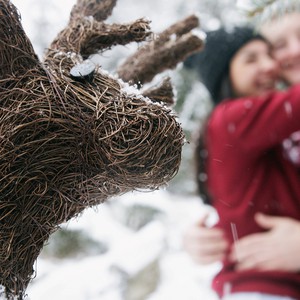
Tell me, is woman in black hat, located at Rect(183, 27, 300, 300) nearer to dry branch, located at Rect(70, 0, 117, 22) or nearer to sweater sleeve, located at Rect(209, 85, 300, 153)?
sweater sleeve, located at Rect(209, 85, 300, 153)

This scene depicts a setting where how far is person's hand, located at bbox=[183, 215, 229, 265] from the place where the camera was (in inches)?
24.7

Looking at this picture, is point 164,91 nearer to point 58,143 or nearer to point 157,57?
point 157,57

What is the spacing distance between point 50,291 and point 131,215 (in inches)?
27.8

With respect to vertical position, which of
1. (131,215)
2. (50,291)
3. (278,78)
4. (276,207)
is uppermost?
(278,78)

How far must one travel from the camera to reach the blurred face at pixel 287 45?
60cm

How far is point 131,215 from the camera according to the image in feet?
8.48

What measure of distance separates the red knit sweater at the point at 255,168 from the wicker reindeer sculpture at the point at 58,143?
0.25ft

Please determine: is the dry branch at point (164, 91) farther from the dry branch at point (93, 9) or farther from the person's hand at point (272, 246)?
the person's hand at point (272, 246)

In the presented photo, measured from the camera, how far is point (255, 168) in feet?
2.05

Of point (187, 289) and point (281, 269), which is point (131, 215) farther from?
point (281, 269)

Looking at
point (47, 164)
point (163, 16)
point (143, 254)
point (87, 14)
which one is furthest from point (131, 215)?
point (47, 164)

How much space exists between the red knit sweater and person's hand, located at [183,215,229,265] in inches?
0.6

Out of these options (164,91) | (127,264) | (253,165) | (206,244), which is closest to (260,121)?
(253,165)

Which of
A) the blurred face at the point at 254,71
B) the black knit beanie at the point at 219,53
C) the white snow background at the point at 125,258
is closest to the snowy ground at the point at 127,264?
the white snow background at the point at 125,258
